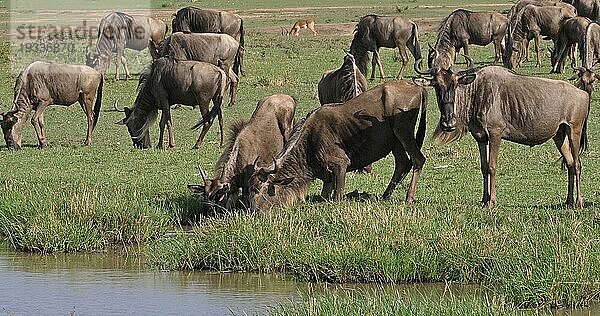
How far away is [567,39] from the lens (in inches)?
1094

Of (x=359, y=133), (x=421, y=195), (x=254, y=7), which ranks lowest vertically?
(x=254, y=7)

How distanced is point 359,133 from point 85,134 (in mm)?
9650

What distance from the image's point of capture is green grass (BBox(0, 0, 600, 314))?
1028 cm

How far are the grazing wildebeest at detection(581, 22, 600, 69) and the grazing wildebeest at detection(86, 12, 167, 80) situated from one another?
1272 cm

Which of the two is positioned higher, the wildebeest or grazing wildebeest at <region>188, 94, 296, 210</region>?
grazing wildebeest at <region>188, 94, 296, 210</region>

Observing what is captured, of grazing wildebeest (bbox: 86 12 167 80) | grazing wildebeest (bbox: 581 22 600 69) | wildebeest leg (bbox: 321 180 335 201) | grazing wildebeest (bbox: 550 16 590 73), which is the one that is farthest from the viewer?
grazing wildebeest (bbox: 86 12 167 80)

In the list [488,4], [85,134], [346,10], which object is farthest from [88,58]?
[488,4]

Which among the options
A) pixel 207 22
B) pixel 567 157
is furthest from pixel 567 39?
pixel 567 157

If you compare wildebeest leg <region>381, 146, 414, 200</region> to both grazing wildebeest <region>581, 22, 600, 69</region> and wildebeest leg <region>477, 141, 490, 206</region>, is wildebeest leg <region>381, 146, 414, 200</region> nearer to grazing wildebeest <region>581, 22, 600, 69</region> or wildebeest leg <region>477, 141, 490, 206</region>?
wildebeest leg <region>477, 141, 490, 206</region>

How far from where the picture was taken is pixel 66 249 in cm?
1269

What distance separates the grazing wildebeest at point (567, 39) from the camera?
2716 cm

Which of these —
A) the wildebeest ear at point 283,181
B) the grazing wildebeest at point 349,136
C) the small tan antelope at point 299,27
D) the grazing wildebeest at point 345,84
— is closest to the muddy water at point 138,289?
the wildebeest ear at point 283,181

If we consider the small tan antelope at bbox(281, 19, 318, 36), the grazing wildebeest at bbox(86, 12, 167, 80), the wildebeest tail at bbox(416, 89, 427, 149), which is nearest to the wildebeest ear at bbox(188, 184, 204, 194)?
the wildebeest tail at bbox(416, 89, 427, 149)

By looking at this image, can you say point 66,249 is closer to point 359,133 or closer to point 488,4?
point 359,133
